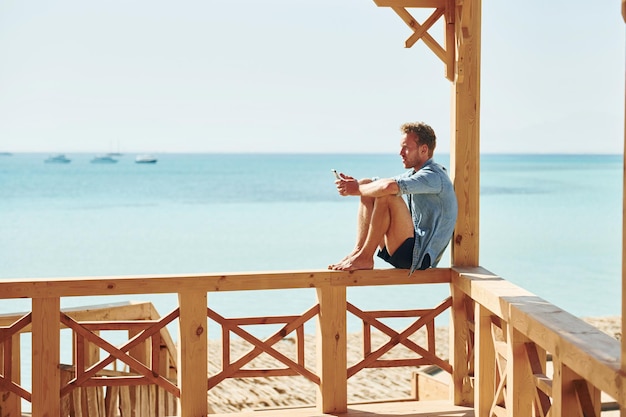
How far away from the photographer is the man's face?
434 centimetres

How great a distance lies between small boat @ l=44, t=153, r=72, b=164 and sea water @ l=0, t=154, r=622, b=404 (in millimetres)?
428

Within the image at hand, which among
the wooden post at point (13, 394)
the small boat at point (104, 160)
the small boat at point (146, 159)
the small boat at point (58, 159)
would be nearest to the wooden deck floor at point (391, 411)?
the wooden post at point (13, 394)

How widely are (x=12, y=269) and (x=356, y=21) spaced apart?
27.1 meters

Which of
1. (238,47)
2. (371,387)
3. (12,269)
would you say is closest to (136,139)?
(238,47)

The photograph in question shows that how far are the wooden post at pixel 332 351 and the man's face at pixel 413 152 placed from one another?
695 millimetres

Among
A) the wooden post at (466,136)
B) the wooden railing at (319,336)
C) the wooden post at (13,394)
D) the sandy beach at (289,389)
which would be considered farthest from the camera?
the sandy beach at (289,389)

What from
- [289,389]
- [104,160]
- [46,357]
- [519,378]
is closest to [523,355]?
[519,378]

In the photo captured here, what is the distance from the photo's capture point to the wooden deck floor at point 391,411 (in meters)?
4.28

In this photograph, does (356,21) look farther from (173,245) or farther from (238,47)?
(173,245)

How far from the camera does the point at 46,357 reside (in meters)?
4.09

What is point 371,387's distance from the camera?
8.23 m

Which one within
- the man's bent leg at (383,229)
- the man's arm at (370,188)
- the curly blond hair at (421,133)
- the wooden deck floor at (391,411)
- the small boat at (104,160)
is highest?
the small boat at (104,160)

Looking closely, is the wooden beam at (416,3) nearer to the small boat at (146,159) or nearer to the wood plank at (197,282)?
the wood plank at (197,282)

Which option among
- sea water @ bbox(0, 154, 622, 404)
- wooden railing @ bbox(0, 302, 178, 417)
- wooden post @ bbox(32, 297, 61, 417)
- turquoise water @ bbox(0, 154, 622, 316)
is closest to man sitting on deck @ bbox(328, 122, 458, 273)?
wooden railing @ bbox(0, 302, 178, 417)
